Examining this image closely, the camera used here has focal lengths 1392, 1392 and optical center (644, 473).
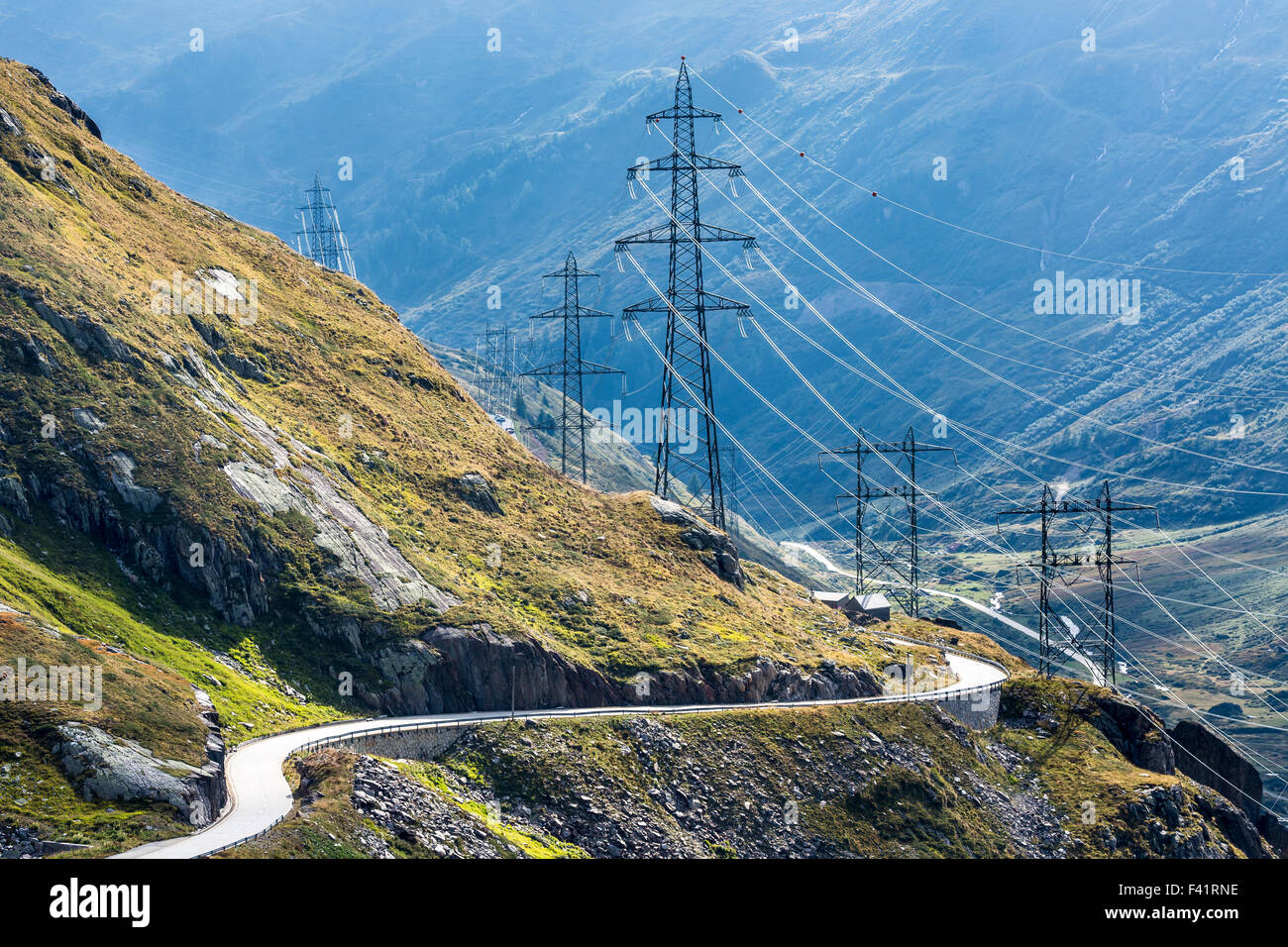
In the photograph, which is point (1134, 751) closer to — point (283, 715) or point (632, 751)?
point (632, 751)

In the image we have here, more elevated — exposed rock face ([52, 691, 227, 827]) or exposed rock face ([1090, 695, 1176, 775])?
exposed rock face ([52, 691, 227, 827])

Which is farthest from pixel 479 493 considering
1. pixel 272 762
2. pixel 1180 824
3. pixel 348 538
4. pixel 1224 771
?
pixel 1224 771

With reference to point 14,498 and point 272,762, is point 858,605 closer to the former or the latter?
point 272,762

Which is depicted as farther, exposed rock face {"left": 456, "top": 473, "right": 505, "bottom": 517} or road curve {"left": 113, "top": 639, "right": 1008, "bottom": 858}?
exposed rock face {"left": 456, "top": 473, "right": 505, "bottom": 517}

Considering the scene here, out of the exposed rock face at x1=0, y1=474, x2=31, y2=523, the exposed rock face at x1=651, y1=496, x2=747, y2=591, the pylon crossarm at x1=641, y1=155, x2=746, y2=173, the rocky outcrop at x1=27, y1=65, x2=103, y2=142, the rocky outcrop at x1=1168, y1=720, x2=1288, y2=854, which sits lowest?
the rocky outcrop at x1=1168, y1=720, x2=1288, y2=854

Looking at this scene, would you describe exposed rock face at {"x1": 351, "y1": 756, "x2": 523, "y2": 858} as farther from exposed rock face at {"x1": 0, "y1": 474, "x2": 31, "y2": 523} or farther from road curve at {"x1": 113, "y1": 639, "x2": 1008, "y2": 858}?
exposed rock face at {"x1": 0, "y1": 474, "x2": 31, "y2": 523}

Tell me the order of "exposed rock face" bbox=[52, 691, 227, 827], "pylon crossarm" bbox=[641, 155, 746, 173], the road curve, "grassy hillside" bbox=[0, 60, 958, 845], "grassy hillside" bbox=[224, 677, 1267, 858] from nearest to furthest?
the road curve → "exposed rock face" bbox=[52, 691, 227, 827] → "grassy hillside" bbox=[224, 677, 1267, 858] → "grassy hillside" bbox=[0, 60, 958, 845] → "pylon crossarm" bbox=[641, 155, 746, 173]

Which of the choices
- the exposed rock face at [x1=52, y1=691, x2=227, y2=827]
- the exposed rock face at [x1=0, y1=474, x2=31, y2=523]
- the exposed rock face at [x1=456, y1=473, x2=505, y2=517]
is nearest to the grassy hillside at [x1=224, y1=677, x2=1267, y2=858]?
the exposed rock face at [x1=52, y1=691, x2=227, y2=827]

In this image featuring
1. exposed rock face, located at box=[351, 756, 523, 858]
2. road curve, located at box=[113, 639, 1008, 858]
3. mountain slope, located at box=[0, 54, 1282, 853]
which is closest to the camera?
road curve, located at box=[113, 639, 1008, 858]
